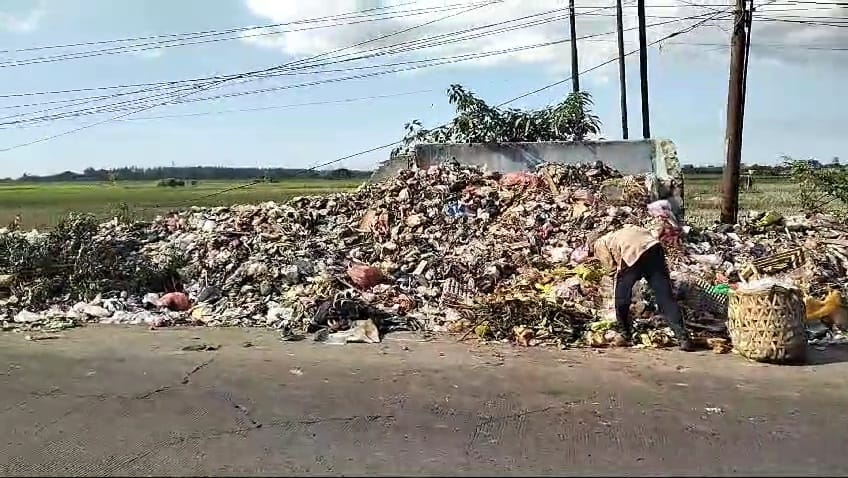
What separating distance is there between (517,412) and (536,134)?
903cm

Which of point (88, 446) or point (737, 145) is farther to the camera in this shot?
point (737, 145)

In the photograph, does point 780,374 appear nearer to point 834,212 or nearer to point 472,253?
point 472,253

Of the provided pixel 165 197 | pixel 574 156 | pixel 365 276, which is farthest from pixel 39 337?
pixel 165 197

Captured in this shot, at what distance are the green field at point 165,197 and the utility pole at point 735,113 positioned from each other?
3.87 feet

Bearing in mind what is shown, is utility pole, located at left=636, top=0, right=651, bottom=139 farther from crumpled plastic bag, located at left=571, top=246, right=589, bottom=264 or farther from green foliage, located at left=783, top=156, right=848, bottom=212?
crumpled plastic bag, located at left=571, top=246, right=589, bottom=264

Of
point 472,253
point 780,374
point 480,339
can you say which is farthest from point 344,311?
point 780,374

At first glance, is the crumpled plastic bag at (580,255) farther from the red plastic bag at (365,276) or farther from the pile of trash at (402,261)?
the red plastic bag at (365,276)

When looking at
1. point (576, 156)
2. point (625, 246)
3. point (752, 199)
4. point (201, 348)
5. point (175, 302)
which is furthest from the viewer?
point (752, 199)

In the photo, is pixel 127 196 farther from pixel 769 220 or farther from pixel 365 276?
pixel 769 220

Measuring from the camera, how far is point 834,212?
1295 centimetres

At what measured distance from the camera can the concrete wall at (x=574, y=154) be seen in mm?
12797

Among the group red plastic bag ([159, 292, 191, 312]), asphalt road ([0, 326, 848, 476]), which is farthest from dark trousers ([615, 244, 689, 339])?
red plastic bag ([159, 292, 191, 312])

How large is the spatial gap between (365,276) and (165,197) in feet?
43.3

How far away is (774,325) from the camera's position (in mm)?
7152
